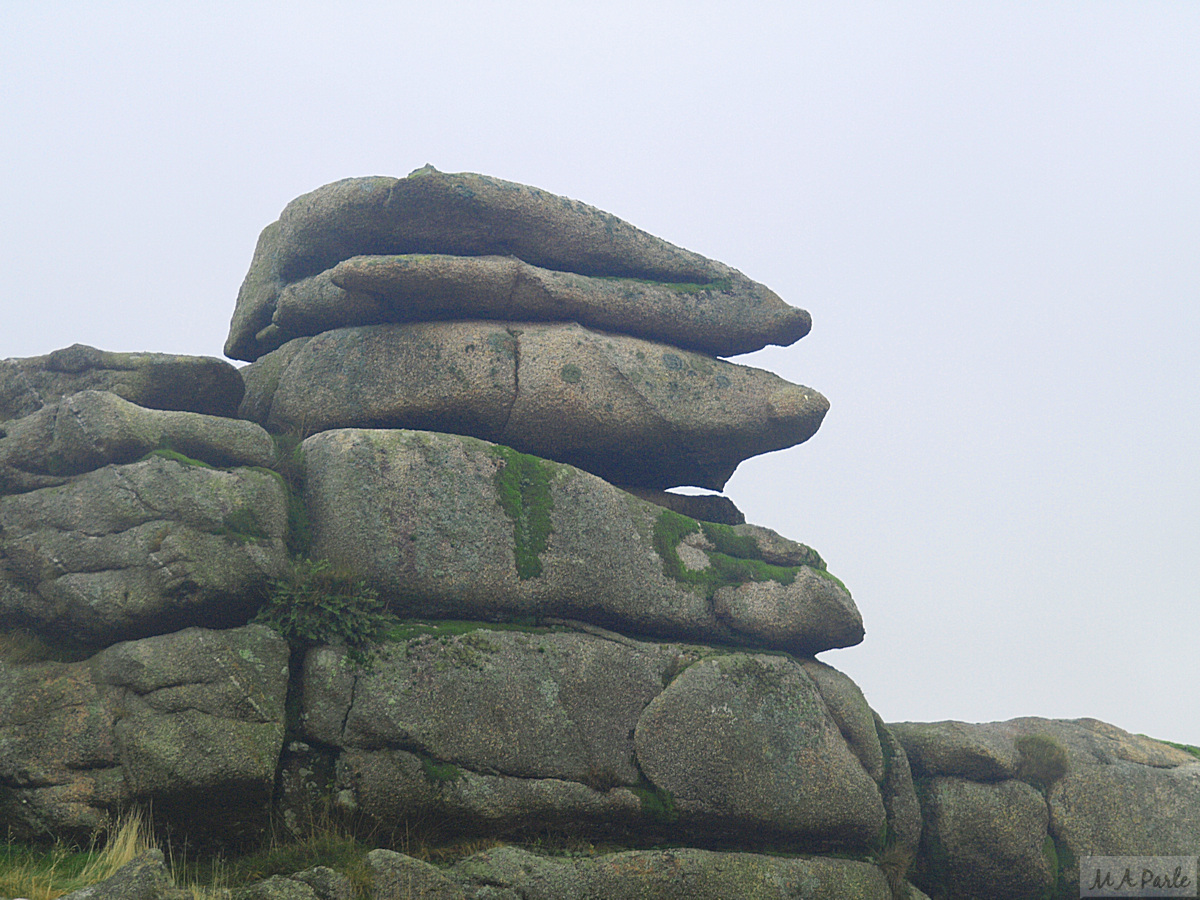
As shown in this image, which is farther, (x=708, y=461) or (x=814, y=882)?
(x=708, y=461)

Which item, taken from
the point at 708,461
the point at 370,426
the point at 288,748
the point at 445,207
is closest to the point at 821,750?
the point at 708,461

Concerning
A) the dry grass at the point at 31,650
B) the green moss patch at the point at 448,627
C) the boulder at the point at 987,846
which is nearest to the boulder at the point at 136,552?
the dry grass at the point at 31,650

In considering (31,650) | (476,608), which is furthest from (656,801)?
(31,650)

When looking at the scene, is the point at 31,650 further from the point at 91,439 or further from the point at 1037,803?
the point at 1037,803

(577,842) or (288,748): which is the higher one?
(288,748)

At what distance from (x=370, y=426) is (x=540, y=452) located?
4431mm

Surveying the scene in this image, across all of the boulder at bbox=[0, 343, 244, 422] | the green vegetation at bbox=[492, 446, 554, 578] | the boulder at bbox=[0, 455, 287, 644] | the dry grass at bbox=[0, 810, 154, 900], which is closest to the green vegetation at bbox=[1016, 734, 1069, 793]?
the green vegetation at bbox=[492, 446, 554, 578]

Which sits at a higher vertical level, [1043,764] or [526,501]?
[526,501]

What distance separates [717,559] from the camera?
75.3ft

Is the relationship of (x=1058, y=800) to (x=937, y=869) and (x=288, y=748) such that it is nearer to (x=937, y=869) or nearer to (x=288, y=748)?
(x=937, y=869)

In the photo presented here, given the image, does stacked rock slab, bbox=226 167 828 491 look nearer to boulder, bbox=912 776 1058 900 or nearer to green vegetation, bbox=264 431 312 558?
green vegetation, bbox=264 431 312 558

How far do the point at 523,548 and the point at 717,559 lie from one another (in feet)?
17.4

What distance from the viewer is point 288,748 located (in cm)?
1708

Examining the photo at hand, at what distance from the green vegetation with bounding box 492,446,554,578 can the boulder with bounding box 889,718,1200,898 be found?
11390 mm
